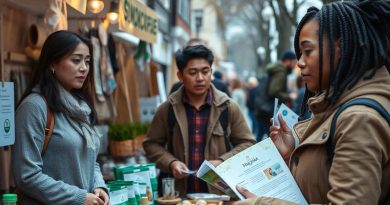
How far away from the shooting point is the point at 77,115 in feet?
10.5

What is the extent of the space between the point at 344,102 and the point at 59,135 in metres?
1.68

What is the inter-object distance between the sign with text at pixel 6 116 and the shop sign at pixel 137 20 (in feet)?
5.67

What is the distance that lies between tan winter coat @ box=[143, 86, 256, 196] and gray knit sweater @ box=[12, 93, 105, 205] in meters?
1.20

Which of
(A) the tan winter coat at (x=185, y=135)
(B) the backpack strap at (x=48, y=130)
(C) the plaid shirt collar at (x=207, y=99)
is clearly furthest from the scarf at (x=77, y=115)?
(C) the plaid shirt collar at (x=207, y=99)

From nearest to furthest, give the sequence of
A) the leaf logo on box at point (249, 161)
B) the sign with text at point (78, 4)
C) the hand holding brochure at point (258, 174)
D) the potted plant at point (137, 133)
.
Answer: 1. the hand holding brochure at point (258, 174)
2. the leaf logo on box at point (249, 161)
3. the sign with text at point (78, 4)
4. the potted plant at point (137, 133)

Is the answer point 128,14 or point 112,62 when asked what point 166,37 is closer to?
point 112,62

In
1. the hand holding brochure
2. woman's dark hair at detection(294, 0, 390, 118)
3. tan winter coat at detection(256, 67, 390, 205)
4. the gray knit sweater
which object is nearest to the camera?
tan winter coat at detection(256, 67, 390, 205)

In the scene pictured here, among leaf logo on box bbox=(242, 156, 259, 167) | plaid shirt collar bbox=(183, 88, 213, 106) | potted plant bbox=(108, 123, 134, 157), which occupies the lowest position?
potted plant bbox=(108, 123, 134, 157)

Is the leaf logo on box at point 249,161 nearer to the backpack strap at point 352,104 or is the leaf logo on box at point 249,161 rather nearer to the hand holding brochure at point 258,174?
the hand holding brochure at point 258,174

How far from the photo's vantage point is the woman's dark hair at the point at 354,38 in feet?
6.93

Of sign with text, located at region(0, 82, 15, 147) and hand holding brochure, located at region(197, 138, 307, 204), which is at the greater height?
sign with text, located at region(0, 82, 15, 147)

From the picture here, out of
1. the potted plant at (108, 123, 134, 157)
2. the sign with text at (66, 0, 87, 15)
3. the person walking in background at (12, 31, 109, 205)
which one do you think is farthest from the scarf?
the potted plant at (108, 123, 134, 157)

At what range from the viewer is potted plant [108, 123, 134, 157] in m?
6.36

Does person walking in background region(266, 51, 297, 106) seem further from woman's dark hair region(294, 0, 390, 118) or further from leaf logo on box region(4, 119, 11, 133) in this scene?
woman's dark hair region(294, 0, 390, 118)
